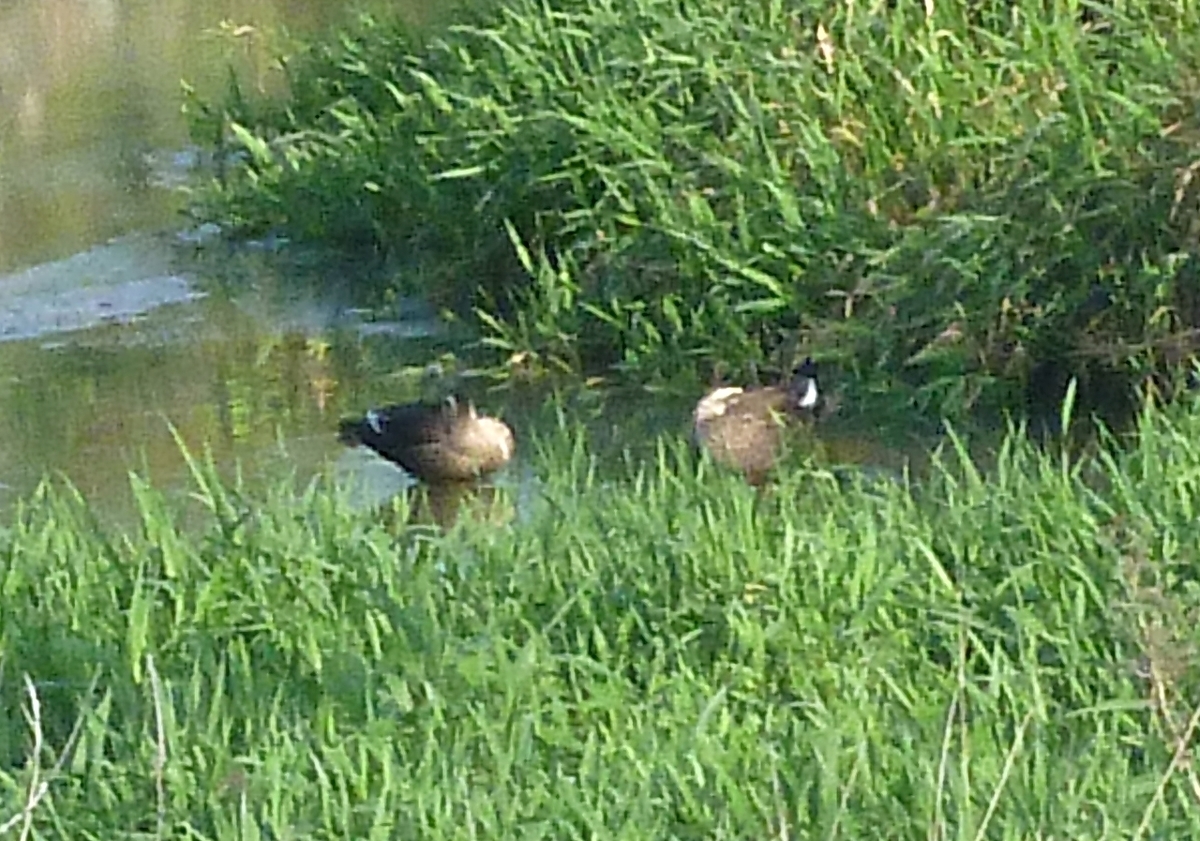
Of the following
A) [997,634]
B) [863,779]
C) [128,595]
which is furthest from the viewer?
[128,595]

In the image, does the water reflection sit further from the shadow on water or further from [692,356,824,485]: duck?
[692,356,824,485]: duck

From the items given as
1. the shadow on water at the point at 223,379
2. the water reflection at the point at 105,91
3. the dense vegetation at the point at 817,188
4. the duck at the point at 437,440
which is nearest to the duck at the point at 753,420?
the shadow on water at the point at 223,379

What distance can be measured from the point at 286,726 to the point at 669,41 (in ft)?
12.0

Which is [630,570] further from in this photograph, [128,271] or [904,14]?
[128,271]

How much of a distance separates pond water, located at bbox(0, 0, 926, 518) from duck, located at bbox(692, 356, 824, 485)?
0.65ft

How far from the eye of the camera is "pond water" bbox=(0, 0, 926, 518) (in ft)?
20.9

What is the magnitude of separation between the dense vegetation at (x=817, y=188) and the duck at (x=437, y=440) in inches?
34.3

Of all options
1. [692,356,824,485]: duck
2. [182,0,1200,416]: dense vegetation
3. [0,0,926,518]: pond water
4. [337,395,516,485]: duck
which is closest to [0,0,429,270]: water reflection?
[0,0,926,518]: pond water

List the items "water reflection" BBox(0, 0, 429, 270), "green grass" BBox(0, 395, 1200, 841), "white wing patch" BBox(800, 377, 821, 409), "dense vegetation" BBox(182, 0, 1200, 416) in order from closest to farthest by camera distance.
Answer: "green grass" BBox(0, 395, 1200, 841) < "white wing patch" BBox(800, 377, 821, 409) < "dense vegetation" BBox(182, 0, 1200, 416) < "water reflection" BBox(0, 0, 429, 270)

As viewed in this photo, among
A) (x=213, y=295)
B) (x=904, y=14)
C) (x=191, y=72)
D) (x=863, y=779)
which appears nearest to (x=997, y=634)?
(x=863, y=779)

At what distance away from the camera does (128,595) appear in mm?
4582

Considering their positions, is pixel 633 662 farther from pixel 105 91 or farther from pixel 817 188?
pixel 105 91

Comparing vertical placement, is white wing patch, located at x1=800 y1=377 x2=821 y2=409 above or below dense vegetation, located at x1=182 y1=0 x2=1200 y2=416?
below

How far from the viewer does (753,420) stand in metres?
5.81
